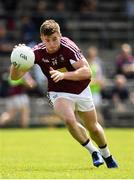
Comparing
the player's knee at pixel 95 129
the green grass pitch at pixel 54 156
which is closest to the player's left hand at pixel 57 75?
the player's knee at pixel 95 129

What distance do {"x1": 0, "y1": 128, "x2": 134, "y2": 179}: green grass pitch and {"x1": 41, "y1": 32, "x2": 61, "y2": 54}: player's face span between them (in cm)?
190

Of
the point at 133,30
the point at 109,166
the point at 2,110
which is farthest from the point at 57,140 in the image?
the point at 133,30

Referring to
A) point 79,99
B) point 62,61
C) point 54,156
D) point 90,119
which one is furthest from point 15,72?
point 54,156

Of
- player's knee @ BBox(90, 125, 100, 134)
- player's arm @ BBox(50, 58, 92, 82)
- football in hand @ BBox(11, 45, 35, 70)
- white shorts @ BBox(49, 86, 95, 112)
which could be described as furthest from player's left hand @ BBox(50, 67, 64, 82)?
player's knee @ BBox(90, 125, 100, 134)

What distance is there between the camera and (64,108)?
40.1 feet

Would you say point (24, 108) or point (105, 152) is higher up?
point (105, 152)

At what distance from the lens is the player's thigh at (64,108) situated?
39.7 ft

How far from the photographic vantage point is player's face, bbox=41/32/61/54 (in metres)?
12.0

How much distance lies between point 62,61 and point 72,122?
3.26 feet

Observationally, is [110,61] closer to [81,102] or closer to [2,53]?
[2,53]

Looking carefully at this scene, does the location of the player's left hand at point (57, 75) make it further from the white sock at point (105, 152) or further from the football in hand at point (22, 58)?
the white sock at point (105, 152)

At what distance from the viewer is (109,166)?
496 inches

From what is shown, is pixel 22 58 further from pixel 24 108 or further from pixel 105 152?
pixel 24 108

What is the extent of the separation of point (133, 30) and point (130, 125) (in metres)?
4.92
